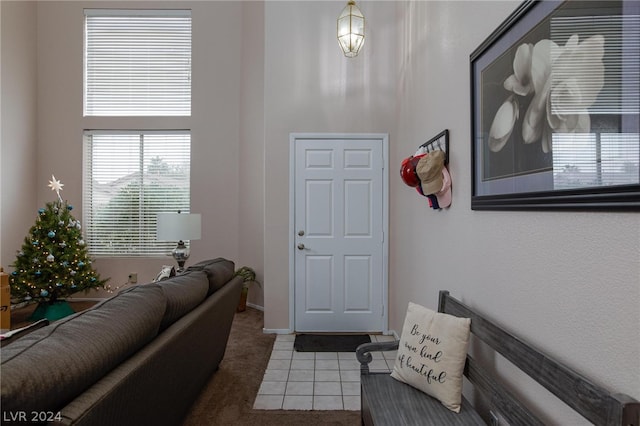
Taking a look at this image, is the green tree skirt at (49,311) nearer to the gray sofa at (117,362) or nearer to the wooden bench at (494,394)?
the gray sofa at (117,362)

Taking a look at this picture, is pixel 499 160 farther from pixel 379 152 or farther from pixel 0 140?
pixel 0 140

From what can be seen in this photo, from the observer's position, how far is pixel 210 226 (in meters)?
4.84

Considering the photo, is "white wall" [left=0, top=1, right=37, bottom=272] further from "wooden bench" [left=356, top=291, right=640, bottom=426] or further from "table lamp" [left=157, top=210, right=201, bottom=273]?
"wooden bench" [left=356, top=291, right=640, bottom=426]

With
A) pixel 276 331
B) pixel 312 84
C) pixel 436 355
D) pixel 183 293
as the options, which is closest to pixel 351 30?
pixel 312 84

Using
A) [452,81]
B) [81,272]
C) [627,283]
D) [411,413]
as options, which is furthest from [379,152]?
[81,272]

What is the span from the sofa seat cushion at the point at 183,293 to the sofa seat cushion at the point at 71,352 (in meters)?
0.23

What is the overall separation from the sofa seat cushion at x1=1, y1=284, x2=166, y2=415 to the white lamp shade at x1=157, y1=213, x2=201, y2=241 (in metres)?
1.91

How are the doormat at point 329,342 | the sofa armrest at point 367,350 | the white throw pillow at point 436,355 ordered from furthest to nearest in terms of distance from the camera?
the doormat at point 329,342 → the sofa armrest at point 367,350 → the white throw pillow at point 436,355

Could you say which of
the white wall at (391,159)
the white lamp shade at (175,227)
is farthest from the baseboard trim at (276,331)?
the white lamp shade at (175,227)

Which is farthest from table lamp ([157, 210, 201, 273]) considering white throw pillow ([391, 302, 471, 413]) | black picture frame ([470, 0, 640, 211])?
black picture frame ([470, 0, 640, 211])

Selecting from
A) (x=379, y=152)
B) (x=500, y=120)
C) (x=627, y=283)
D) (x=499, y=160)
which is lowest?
(x=627, y=283)

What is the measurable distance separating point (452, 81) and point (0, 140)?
17.0 feet

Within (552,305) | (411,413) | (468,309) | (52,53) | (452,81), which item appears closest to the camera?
(552,305)

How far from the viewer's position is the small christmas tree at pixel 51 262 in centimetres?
380
